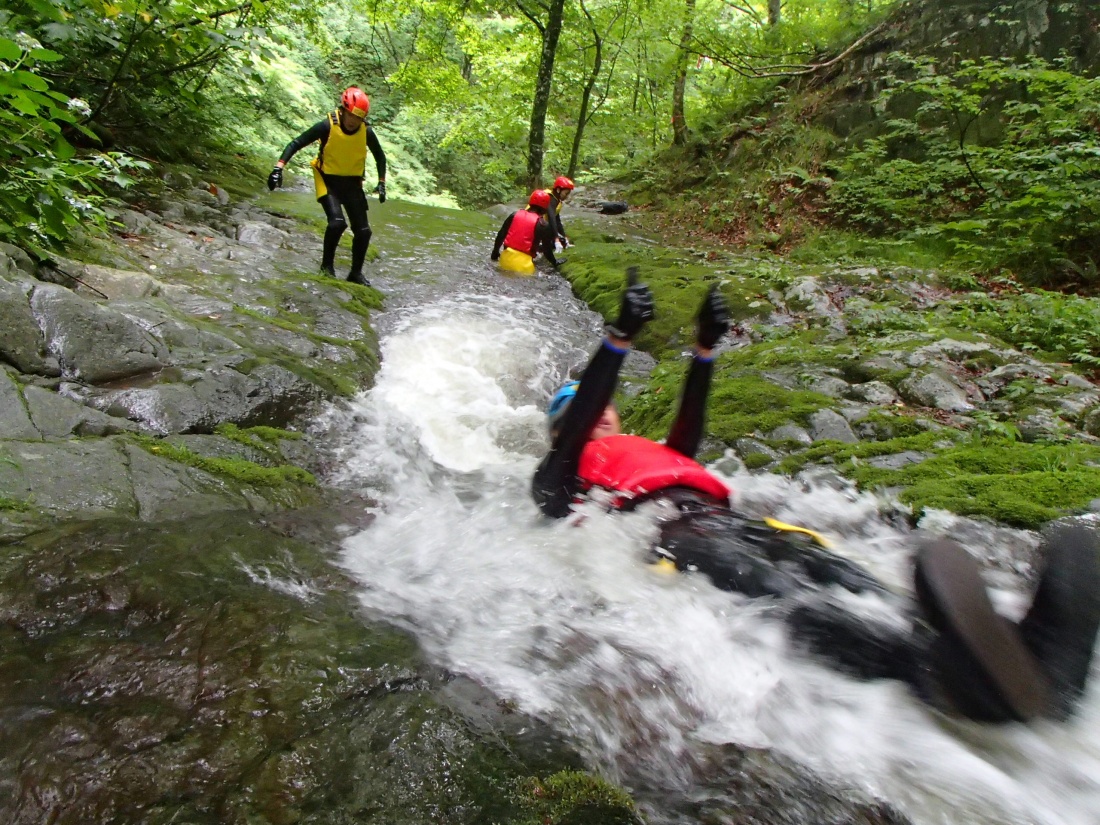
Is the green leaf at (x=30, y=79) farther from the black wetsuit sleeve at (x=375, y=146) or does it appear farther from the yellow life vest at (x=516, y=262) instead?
the yellow life vest at (x=516, y=262)

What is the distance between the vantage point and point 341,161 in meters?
6.93

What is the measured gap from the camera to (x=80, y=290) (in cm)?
453

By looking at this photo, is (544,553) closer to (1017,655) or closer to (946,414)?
(1017,655)

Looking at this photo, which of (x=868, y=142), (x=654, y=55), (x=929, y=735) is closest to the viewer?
(x=929, y=735)

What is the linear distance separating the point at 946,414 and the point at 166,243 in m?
7.81

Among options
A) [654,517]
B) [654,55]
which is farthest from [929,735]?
[654,55]

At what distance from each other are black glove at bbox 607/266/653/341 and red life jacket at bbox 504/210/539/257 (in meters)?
7.62

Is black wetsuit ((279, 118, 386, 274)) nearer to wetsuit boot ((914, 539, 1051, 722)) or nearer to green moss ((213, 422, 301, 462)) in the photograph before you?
green moss ((213, 422, 301, 462))

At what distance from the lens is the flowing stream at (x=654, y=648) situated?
6.34 ft

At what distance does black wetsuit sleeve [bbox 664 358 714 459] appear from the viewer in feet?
11.7

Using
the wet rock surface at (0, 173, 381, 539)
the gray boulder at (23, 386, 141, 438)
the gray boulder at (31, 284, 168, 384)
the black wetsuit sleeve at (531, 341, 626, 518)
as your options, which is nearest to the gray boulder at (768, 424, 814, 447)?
the black wetsuit sleeve at (531, 341, 626, 518)

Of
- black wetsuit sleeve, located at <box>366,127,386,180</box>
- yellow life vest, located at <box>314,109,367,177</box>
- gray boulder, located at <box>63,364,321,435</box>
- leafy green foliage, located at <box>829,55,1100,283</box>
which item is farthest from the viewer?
leafy green foliage, located at <box>829,55,1100,283</box>

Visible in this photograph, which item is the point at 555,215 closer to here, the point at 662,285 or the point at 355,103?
the point at 662,285

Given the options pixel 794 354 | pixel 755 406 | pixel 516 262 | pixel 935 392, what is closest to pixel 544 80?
pixel 516 262
